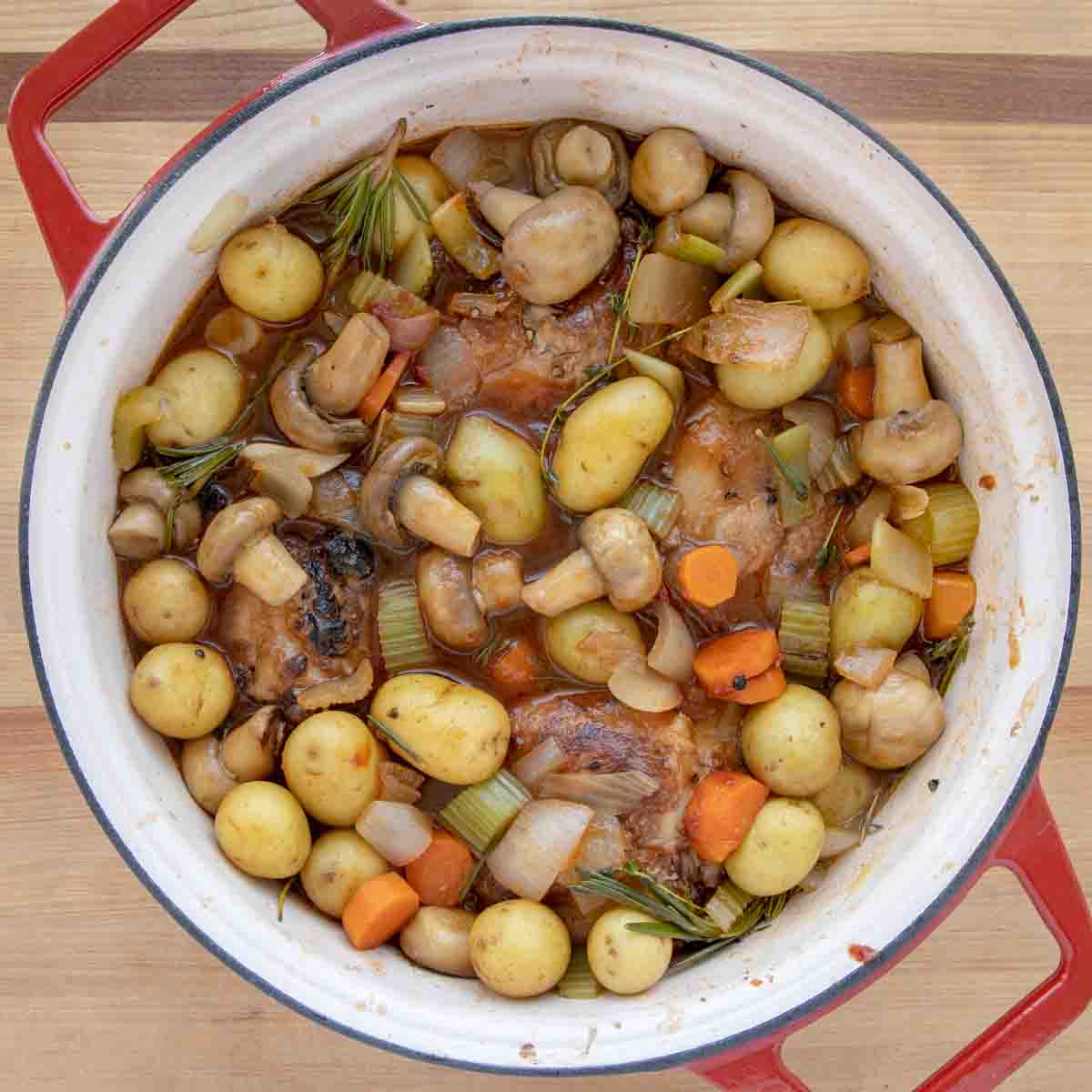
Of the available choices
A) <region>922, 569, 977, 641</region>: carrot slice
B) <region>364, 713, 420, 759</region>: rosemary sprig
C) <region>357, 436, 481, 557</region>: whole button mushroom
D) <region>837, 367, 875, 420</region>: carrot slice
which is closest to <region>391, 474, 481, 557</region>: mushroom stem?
<region>357, 436, 481, 557</region>: whole button mushroom

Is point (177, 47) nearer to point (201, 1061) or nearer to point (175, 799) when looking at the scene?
point (175, 799)

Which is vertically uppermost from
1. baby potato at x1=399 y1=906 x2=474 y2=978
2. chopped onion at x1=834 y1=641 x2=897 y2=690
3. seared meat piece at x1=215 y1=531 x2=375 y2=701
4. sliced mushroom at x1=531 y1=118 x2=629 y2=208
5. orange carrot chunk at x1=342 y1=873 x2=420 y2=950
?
sliced mushroom at x1=531 y1=118 x2=629 y2=208

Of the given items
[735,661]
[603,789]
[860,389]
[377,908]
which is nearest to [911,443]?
[860,389]

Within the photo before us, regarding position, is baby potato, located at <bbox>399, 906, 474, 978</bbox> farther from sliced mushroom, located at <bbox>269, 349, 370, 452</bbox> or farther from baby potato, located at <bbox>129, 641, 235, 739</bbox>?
sliced mushroom, located at <bbox>269, 349, 370, 452</bbox>

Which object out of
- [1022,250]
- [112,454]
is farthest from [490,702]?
[1022,250]

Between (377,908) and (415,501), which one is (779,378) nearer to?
(415,501)

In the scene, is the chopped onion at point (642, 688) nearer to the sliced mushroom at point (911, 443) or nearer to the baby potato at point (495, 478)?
the baby potato at point (495, 478)
